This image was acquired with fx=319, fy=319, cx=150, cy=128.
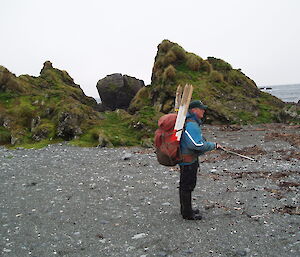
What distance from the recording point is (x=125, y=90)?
45.8 metres

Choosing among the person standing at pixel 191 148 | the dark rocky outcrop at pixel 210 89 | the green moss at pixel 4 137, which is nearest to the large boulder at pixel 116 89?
the dark rocky outcrop at pixel 210 89

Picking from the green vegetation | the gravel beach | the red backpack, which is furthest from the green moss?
the red backpack

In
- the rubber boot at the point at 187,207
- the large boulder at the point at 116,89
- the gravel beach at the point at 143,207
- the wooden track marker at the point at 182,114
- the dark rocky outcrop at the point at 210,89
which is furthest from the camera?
the large boulder at the point at 116,89

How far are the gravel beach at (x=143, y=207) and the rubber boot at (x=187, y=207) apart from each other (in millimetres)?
196

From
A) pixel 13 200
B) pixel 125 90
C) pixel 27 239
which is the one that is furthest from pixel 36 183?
pixel 125 90

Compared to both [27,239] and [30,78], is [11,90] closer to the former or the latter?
[30,78]

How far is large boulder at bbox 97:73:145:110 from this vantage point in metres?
45.0

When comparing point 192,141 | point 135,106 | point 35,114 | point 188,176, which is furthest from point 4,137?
point 192,141

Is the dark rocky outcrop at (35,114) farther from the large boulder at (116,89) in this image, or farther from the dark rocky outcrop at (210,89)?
the large boulder at (116,89)

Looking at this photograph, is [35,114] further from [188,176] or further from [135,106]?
[188,176]

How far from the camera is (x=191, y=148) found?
8070 mm

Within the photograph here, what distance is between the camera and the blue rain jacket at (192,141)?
800cm

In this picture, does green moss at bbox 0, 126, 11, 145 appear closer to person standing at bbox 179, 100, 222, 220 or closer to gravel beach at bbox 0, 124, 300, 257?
gravel beach at bbox 0, 124, 300, 257

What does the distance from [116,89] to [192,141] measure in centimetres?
3803
